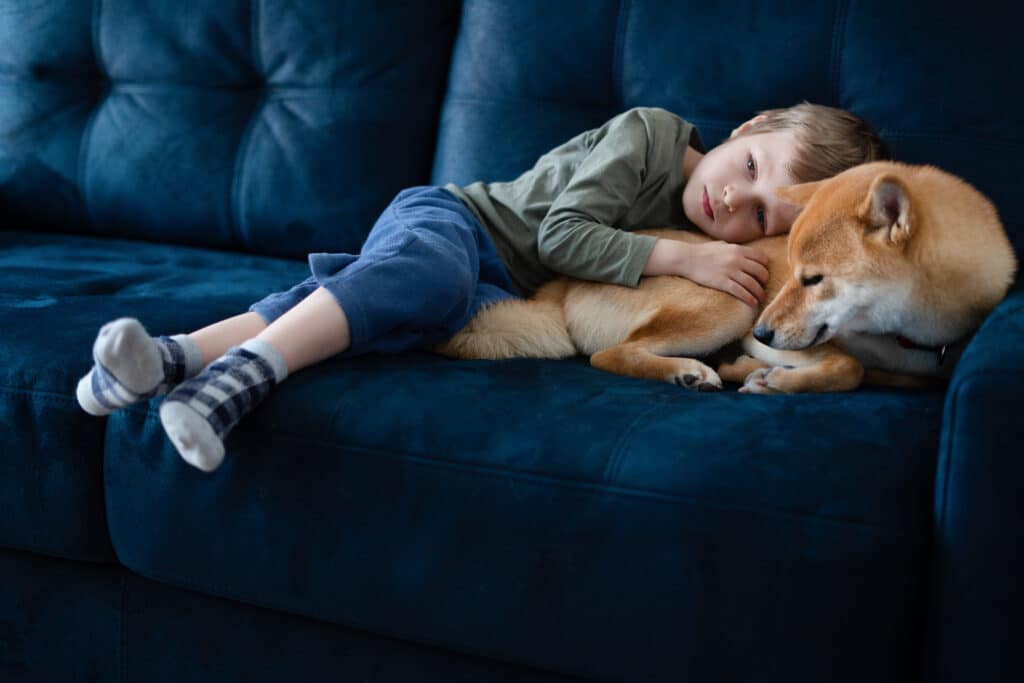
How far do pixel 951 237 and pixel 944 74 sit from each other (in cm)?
52

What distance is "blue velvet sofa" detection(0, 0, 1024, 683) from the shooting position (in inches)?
46.3

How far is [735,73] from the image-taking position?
1997 millimetres

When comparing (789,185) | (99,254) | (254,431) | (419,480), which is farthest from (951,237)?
(99,254)

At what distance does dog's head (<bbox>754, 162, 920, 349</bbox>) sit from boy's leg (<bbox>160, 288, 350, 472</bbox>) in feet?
2.18

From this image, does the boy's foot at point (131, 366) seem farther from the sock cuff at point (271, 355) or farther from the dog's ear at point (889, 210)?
the dog's ear at point (889, 210)

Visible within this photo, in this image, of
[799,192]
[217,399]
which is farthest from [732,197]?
[217,399]

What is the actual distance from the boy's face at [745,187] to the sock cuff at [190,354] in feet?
3.12

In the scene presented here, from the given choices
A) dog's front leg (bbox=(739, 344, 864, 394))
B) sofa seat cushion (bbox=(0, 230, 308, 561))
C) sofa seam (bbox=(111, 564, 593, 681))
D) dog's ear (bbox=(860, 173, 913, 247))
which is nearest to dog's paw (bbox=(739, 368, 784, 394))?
dog's front leg (bbox=(739, 344, 864, 394))

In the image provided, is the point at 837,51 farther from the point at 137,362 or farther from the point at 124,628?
the point at 124,628

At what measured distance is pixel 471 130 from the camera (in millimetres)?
2197

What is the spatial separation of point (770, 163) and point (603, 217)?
0.31 meters

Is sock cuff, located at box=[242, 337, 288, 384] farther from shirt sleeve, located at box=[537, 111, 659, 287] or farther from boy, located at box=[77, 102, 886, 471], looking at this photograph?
shirt sleeve, located at box=[537, 111, 659, 287]

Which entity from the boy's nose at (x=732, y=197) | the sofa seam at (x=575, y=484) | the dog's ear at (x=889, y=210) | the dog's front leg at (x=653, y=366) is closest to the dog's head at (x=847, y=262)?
the dog's ear at (x=889, y=210)

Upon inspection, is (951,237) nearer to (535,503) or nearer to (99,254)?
(535,503)
